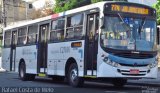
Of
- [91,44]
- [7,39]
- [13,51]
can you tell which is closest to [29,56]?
[13,51]

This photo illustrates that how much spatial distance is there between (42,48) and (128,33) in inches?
275

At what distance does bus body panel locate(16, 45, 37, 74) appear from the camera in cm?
2338

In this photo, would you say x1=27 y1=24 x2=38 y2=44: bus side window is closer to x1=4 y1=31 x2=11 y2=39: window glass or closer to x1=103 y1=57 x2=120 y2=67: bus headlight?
Result: x1=4 y1=31 x2=11 y2=39: window glass

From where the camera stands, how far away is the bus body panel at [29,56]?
2338 centimetres

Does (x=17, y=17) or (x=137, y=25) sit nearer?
(x=137, y=25)

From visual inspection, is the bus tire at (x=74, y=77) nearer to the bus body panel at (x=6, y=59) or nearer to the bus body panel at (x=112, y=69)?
the bus body panel at (x=112, y=69)

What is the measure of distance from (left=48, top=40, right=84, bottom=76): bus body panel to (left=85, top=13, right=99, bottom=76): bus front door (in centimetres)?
37

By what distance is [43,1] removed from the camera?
94.6m

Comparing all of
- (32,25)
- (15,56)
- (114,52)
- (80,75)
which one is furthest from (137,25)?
(15,56)

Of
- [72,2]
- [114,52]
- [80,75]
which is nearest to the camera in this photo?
[114,52]

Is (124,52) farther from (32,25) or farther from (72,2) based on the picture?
(72,2)

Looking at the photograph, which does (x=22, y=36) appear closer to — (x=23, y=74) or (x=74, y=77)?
(x=23, y=74)

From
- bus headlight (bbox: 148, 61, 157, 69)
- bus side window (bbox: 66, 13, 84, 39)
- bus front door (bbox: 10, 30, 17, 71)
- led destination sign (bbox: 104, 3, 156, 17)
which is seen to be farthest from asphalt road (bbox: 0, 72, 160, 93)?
bus front door (bbox: 10, 30, 17, 71)

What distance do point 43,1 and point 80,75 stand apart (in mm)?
78105
